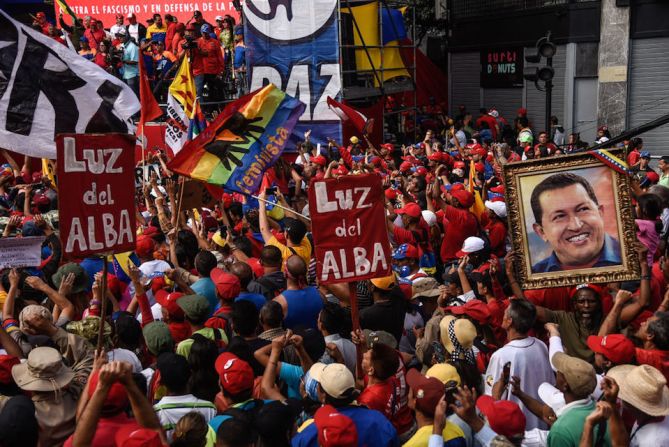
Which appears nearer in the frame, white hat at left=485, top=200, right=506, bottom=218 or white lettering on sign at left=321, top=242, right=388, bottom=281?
white lettering on sign at left=321, top=242, right=388, bottom=281

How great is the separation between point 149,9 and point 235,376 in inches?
870

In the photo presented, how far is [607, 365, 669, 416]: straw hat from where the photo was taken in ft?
13.3

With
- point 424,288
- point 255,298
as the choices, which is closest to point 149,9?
point 424,288

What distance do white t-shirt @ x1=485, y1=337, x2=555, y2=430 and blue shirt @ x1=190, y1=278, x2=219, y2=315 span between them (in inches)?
95.9

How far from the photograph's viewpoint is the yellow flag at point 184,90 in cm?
1066

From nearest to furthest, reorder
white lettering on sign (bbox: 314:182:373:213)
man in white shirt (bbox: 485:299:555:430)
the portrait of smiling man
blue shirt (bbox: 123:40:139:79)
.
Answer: man in white shirt (bbox: 485:299:555:430)
white lettering on sign (bbox: 314:182:373:213)
the portrait of smiling man
blue shirt (bbox: 123:40:139:79)

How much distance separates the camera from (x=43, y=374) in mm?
4301

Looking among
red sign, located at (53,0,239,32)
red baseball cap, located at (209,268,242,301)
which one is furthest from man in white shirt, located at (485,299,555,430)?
red sign, located at (53,0,239,32)

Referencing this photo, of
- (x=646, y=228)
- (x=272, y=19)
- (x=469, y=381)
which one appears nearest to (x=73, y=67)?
(x=469, y=381)

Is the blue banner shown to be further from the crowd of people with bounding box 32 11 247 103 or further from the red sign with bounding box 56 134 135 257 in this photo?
the red sign with bounding box 56 134 135 257

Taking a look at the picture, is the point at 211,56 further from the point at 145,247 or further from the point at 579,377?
the point at 579,377

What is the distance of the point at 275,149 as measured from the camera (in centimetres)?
827

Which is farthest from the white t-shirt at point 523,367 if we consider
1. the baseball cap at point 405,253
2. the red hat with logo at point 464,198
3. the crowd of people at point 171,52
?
the crowd of people at point 171,52

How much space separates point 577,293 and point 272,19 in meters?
12.7
